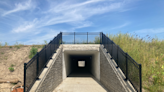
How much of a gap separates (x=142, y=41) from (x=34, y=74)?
11887 millimetres

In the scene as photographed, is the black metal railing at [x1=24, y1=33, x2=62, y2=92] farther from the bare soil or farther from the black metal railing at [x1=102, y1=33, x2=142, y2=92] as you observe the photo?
the black metal railing at [x1=102, y1=33, x2=142, y2=92]

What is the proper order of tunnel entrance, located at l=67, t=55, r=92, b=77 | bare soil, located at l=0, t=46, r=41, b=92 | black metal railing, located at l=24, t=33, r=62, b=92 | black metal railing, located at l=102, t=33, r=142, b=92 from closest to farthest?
black metal railing, located at l=102, t=33, r=142, b=92, black metal railing, located at l=24, t=33, r=62, b=92, bare soil, located at l=0, t=46, r=41, b=92, tunnel entrance, located at l=67, t=55, r=92, b=77

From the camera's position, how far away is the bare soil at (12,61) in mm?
10206

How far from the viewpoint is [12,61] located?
12.3 m

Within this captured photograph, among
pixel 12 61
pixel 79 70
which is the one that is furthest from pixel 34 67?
pixel 79 70

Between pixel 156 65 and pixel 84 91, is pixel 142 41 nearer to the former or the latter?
pixel 156 65

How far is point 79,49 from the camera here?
12492mm

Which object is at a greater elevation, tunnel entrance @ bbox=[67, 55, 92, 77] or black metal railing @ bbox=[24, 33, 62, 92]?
black metal railing @ bbox=[24, 33, 62, 92]

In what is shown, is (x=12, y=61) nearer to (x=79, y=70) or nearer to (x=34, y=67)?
(x=34, y=67)

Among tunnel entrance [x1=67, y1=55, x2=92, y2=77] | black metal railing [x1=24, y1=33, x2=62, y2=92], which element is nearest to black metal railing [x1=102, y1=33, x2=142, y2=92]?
black metal railing [x1=24, y1=33, x2=62, y2=92]

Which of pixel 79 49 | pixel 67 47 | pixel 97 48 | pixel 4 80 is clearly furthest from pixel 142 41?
pixel 4 80

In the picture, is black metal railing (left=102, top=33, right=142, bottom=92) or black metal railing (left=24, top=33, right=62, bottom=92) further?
black metal railing (left=24, top=33, right=62, bottom=92)

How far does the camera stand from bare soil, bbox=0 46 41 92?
1021 centimetres

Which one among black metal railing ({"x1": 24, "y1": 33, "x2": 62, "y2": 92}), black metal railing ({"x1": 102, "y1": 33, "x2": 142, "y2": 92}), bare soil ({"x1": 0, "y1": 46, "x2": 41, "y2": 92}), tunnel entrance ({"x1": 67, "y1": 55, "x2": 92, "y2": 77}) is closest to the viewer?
black metal railing ({"x1": 102, "y1": 33, "x2": 142, "y2": 92})
